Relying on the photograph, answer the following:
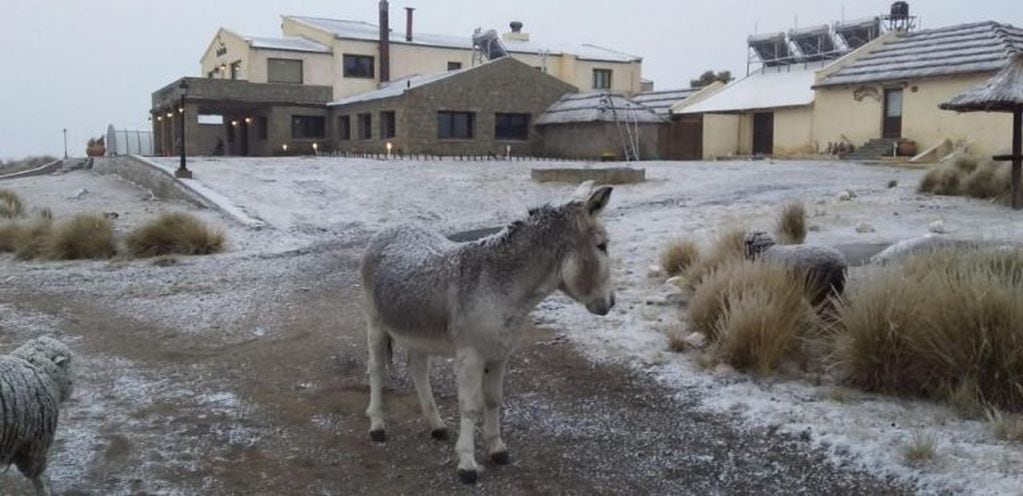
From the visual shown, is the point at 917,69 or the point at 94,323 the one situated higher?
the point at 917,69

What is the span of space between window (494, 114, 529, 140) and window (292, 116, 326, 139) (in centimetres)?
965

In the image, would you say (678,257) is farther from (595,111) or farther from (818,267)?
(595,111)

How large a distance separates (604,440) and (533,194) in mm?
15853

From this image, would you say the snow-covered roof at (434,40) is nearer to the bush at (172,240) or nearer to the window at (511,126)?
the window at (511,126)

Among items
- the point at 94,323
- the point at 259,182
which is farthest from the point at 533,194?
the point at 94,323

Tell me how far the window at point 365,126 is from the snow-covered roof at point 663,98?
13.4 m

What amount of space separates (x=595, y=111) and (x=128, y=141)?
96.6ft

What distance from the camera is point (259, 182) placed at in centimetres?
2264

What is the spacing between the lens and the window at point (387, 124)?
131ft

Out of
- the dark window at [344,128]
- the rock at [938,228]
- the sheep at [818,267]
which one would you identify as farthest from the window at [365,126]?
the sheep at [818,267]

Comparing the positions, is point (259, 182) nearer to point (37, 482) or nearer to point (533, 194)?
point (533, 194)

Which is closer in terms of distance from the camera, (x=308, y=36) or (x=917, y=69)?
(x=917, y=69)

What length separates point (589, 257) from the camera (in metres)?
5.00

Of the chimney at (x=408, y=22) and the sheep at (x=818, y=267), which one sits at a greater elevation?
the chimney at (x=408, y=22)
